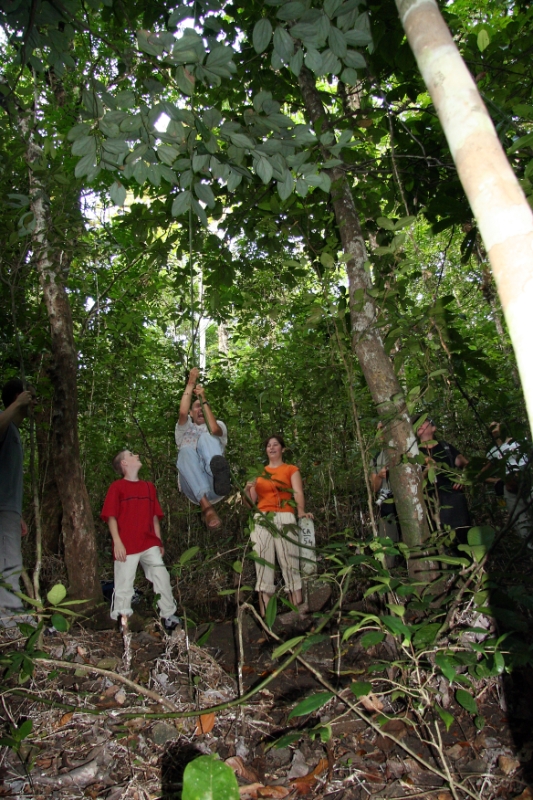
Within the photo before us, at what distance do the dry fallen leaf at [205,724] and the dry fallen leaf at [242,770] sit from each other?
0.26m

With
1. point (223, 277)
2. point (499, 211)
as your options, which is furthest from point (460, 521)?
point (499, 211)

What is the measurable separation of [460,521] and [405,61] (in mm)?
3003

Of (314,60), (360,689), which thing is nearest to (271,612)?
(360,689)

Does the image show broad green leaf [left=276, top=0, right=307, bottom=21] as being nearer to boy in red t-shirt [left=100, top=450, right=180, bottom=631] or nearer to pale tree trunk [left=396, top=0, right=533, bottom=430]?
pale tree trunk [left=396, top=0, right=533, bottom=430]

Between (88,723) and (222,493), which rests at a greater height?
(222,493)

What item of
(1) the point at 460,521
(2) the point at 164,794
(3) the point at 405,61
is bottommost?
(2) the point at 164,794

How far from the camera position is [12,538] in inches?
145

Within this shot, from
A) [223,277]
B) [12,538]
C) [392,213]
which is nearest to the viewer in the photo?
[12,538]

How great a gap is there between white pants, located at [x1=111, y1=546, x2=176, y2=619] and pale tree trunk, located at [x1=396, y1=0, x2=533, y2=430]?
358 cm

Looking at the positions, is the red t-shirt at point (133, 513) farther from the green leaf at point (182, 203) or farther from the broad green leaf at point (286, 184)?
the broad green leaf at point (286, 184)

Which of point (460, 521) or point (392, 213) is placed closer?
point (460, 521)

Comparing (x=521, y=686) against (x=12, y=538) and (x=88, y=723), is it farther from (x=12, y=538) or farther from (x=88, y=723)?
(x=12, y=538)

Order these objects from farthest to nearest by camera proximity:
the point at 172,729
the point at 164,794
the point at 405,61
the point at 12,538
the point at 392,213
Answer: the point at 392,213 → the point at 12,538 → the point at 405,61 → the point at 172,729 → the point at 164,794

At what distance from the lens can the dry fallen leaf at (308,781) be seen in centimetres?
225
